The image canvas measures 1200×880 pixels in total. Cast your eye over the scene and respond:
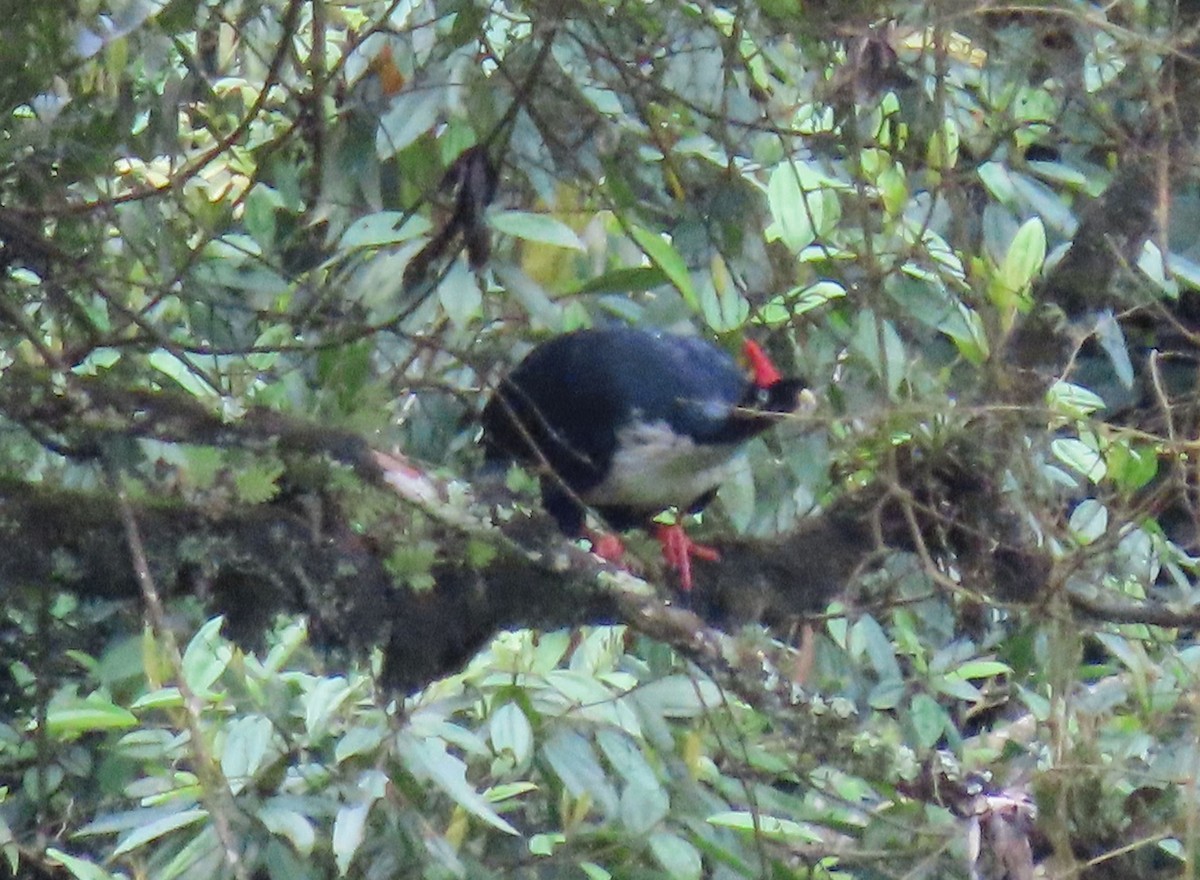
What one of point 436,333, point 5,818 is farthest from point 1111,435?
point 5,818

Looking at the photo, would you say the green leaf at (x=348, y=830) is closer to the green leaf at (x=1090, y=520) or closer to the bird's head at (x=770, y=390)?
the bird's head at (x=770, y=390)

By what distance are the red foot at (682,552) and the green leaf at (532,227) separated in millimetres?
587

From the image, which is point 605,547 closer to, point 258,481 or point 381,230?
point 381,230

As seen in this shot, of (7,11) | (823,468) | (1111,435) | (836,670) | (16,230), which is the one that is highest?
(7,11)

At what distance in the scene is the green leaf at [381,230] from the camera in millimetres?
2473

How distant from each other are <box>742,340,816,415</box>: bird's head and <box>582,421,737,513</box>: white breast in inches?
6.0

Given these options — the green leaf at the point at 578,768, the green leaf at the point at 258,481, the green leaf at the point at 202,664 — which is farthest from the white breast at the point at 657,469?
the green leaf at the point at 258,481

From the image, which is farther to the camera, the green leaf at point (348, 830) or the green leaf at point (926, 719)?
the green leaf at point (926, 719)

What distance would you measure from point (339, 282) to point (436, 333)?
268 millimetres

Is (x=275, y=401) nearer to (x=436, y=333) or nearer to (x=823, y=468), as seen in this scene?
(x=436, y=333)

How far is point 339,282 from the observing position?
2668 mm

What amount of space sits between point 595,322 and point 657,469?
0.37 m

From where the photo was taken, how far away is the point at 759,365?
3.14 m

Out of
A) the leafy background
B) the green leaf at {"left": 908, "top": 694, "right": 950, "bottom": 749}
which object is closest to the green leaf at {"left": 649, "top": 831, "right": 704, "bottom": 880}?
the leafy background
